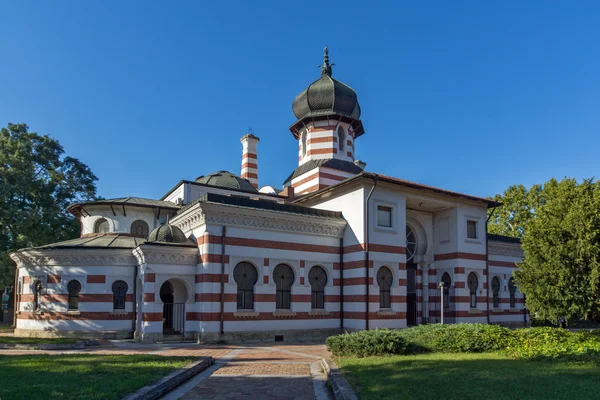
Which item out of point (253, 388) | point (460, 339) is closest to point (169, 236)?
point (253, 388)

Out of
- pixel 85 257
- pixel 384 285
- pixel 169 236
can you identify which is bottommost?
pixel 384 285

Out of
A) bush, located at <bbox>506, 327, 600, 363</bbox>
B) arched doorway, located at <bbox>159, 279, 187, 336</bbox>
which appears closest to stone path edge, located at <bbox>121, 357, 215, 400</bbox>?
arched doorway, located at <bbox>159, 279, 187, 336</bbox>

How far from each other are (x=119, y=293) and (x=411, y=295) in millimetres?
14917

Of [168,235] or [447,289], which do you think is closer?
[168,235]

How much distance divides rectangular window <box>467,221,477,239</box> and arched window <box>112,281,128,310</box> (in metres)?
17.5

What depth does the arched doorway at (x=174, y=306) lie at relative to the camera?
20.2 meters

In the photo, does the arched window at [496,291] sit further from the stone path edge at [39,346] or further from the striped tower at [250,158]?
the stone path edge at [39,346]

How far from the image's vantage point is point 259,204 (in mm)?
21078

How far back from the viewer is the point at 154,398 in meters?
9.11

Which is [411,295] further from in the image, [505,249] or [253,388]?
[253,388]

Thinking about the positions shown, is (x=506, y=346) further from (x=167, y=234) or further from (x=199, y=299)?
(x=167, y=234)

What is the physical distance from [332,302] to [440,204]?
306 inches

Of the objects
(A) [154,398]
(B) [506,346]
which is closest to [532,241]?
(B) [506,346]

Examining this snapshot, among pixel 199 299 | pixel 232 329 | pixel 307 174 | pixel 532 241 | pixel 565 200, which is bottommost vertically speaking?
pixel 232 329
